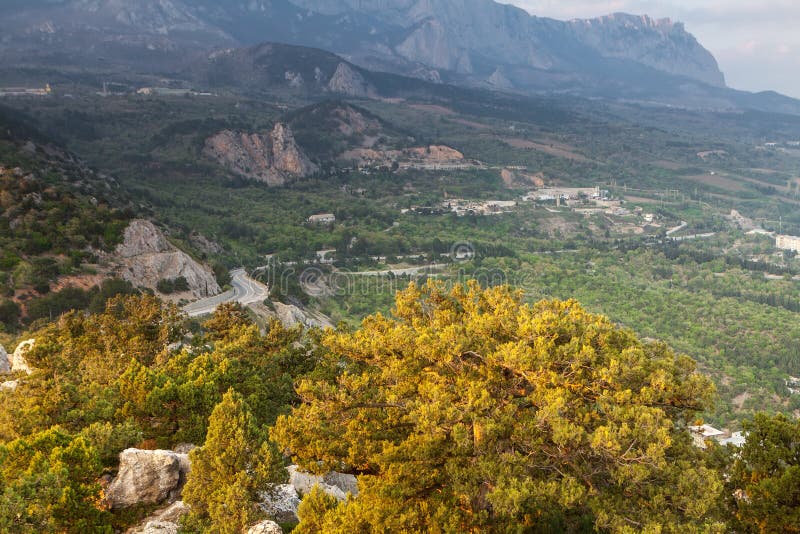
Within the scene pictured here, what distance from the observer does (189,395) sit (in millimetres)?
22094

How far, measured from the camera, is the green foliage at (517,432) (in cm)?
1337

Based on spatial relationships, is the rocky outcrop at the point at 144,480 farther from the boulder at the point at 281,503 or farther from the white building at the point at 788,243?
the white building at the point at 788,243

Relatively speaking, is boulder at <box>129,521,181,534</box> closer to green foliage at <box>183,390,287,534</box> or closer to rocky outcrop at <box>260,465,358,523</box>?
green foliage at <box>183,390,287,534</box>

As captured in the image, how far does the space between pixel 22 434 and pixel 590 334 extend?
18415 mm

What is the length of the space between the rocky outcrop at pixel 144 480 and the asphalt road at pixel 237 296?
3388cm

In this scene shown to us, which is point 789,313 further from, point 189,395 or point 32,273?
point 32,273

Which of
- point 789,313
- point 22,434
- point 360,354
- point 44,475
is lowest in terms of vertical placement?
point 789,313

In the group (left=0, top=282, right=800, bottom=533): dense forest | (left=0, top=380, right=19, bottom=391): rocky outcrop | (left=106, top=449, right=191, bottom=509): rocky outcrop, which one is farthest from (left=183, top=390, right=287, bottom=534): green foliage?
(left=0, top=380, right=19, bottom=391): rocky outcrop

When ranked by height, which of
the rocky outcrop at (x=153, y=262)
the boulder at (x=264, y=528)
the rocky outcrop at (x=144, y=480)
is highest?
the boulder at (x=264, y=528)

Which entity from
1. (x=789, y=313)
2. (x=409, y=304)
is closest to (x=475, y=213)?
(x=789, y=313)

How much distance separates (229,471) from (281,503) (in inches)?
97.5

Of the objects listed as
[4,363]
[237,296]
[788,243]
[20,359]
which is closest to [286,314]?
[237,296]

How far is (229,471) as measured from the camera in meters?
16.1

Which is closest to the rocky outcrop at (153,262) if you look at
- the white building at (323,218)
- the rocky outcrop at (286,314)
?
the rocky outcrop at (286,314)
